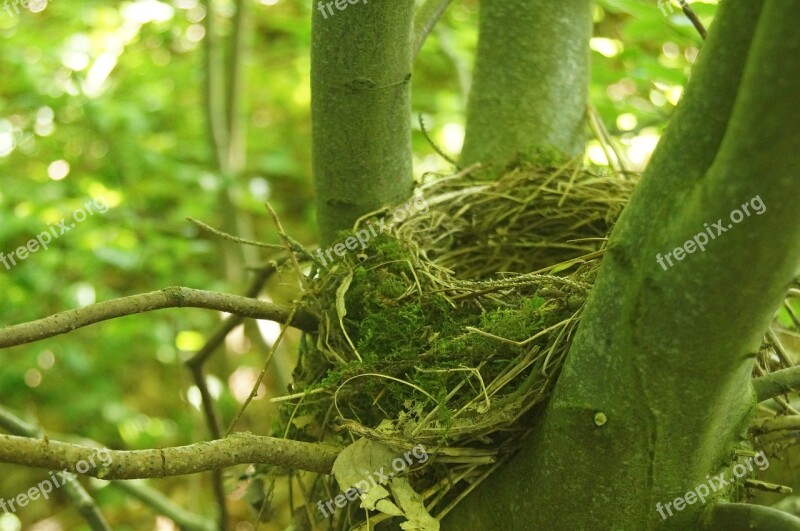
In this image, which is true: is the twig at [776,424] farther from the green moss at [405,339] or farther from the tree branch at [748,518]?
the green moss at [405,339]

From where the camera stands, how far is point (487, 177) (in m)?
1.74

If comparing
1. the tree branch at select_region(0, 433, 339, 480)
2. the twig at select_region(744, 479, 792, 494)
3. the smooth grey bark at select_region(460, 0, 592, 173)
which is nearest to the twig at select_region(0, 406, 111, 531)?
the tree branch at select_region(0, 433, 339, 480)

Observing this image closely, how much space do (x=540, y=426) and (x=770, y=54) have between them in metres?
0.58

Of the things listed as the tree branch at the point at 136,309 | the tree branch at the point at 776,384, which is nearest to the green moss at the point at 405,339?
the tree branch at the point at 136,309

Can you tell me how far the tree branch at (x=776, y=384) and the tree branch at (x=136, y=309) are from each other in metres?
0.77

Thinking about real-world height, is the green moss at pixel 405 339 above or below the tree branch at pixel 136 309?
below

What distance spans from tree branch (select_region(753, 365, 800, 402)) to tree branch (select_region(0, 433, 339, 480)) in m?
0.63

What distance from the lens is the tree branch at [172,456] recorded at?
2.66 ft

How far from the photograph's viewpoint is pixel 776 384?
1.08 m

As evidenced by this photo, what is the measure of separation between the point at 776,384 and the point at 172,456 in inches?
33.4

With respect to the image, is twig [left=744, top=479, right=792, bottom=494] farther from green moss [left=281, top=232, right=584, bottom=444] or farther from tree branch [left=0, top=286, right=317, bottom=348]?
tree branch [left=0, top=286, right=317, bottom=348]

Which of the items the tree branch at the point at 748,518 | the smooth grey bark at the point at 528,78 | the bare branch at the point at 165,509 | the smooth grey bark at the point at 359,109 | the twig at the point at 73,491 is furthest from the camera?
the bare branch at the point at 165,509

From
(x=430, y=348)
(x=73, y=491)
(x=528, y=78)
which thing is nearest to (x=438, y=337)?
(x=430, y=348)

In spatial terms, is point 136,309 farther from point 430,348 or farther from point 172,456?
point 430,348
